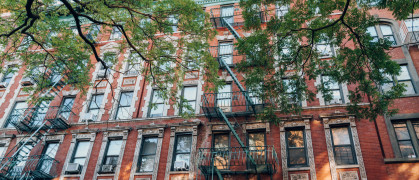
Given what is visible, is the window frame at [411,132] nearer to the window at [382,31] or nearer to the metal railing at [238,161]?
the window at [382,31]

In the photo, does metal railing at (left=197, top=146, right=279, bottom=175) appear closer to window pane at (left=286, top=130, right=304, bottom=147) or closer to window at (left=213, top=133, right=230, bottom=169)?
window at (left=213, top=133, right=230, bottom=169)

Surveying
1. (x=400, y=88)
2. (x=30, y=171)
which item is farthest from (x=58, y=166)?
(x=400, y=88)

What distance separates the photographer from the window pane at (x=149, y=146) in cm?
1488

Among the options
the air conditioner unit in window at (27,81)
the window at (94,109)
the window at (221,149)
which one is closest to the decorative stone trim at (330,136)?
the window at (221,149)

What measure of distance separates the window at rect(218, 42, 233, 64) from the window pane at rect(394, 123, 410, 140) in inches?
344

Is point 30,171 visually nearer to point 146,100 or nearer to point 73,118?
point 73,118

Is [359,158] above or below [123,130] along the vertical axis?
below

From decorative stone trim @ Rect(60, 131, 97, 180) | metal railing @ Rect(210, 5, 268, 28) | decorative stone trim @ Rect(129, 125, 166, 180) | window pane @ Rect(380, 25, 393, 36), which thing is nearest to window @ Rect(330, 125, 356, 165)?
window pane @ Rect(380, 25, 393, 36)

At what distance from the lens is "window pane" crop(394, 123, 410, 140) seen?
12487 millimetres

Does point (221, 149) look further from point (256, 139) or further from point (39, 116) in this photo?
point (39, 116)

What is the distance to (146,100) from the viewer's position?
16281mm

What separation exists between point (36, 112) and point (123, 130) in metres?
5.72

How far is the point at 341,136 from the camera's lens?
43.1ft

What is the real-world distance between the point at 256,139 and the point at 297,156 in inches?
79.5
